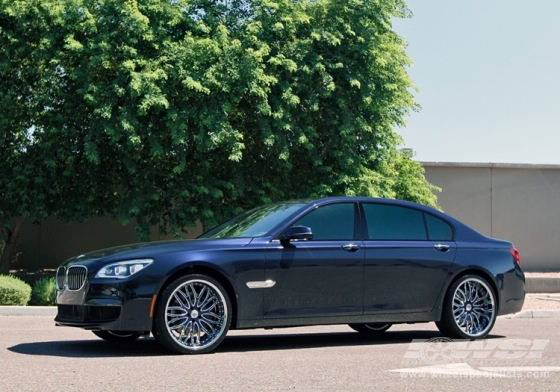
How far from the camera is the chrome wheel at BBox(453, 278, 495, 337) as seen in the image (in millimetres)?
11047

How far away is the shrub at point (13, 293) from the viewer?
60.0 feet

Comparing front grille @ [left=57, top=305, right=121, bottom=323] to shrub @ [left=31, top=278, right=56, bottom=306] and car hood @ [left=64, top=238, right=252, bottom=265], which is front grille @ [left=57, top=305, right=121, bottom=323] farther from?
shrub @ [left=31, top=278, right=56, bottom=306]

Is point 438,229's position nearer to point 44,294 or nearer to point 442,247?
point 442,247

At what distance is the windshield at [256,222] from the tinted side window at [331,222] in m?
0.19

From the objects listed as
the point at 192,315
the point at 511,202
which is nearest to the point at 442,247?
the point at 192,315

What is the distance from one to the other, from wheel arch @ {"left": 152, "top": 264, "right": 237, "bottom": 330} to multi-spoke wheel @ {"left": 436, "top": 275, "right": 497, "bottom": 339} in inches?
104

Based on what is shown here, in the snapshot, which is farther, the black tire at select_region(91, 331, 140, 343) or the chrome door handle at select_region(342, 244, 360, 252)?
the black tire at select_region(91, 331, 140, 343)

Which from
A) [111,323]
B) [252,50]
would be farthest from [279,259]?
[252,50]

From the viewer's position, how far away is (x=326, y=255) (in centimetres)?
1028

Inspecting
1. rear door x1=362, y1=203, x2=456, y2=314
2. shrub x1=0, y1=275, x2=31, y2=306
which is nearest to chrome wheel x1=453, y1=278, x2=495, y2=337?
A: rear door x1=362, y1=203, x2=456, y2=314

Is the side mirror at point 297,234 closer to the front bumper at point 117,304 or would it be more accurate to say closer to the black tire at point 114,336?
the front bumper at point 117,304

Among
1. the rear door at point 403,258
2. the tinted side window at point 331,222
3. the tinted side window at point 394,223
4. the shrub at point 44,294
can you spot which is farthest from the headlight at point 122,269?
the shrub at point 44,294

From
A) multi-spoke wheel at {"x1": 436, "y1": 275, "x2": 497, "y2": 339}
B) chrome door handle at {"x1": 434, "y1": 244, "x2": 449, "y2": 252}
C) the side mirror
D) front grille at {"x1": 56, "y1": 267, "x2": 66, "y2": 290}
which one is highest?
the side mirror

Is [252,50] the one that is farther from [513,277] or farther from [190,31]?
[513,277]
